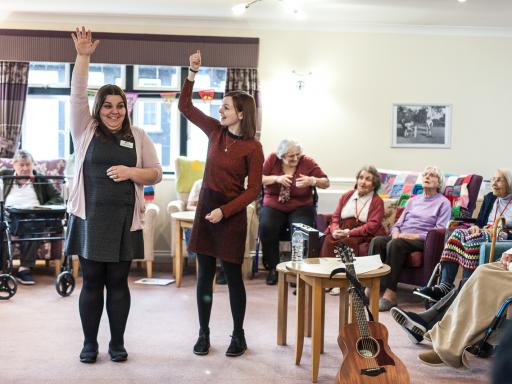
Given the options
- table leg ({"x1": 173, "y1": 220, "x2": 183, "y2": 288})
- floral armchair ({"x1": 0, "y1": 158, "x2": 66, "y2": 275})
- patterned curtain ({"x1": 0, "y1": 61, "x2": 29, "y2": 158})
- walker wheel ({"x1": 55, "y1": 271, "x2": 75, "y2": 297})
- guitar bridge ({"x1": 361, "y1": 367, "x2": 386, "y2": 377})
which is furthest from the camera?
patterned curtain ({"x1": 0, "y1": 61, "x2": 29, "y2": 158})

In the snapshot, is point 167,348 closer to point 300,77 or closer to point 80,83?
point 80,83

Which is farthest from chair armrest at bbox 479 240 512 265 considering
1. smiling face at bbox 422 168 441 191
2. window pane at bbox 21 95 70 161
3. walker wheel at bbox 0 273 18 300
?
window pane at bbox 21 95 70 161

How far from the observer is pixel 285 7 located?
570 cm

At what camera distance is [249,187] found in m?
3.18

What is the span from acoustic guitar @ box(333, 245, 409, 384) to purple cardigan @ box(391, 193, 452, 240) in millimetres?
2025

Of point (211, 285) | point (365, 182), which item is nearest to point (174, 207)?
point (365, 182)

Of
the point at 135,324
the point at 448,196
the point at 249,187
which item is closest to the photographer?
the point at 249,187

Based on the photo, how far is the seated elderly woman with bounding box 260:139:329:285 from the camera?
5184mm

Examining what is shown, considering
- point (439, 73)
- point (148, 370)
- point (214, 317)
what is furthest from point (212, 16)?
point (148, 370)

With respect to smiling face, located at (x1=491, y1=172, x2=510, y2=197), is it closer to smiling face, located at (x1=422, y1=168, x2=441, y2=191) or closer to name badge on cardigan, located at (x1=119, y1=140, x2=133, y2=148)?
smiling face, located at (x1=422, y1=168, x2=441, y2=191)

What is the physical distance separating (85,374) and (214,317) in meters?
1.24

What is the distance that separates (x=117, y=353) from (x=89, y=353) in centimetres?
13

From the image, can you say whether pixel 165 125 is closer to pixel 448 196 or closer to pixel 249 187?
pixel 448 196

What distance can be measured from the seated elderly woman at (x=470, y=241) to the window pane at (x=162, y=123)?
10.2 ft
